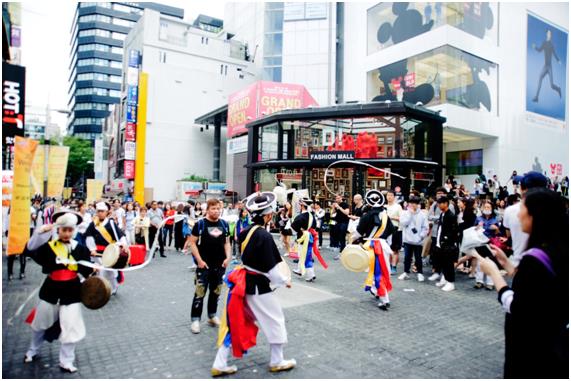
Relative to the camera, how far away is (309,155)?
70.6 ft

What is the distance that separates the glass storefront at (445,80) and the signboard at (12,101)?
24.7 meters

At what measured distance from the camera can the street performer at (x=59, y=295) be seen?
4.21m

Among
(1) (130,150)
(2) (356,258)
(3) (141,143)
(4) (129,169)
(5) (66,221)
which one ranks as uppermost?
(3) (141,143)

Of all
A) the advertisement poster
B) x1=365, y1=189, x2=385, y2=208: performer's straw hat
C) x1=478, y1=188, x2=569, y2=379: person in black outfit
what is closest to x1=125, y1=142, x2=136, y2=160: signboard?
x1=365, y1=189, x2=385, y2=208: performer's straw hat

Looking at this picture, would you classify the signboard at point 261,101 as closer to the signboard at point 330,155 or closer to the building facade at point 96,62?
the signboard at point 330,155

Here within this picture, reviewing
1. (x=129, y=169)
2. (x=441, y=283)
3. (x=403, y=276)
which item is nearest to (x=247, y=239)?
(x=441, y=283)

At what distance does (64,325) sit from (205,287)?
194 cm

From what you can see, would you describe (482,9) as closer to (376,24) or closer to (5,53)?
(376,24)

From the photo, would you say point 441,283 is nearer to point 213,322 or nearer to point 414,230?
point 414,230

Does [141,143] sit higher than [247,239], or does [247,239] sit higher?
[141,143]

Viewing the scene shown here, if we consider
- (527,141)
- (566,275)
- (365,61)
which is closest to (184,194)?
(365,61)

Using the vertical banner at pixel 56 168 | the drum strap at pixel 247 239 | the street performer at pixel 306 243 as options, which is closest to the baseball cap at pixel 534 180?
the drum strap at pixel 247 239

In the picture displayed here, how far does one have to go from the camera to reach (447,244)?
8328 millimetres

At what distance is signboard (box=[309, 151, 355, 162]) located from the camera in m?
20.5
